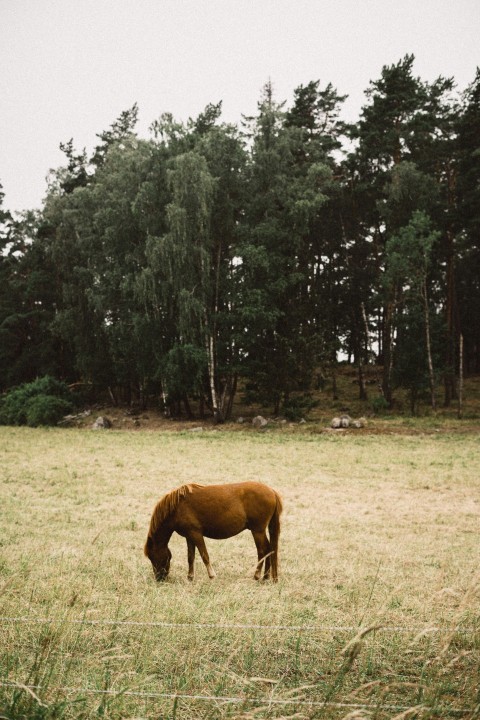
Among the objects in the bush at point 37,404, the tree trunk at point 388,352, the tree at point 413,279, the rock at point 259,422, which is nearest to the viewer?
the tree at point 413,279

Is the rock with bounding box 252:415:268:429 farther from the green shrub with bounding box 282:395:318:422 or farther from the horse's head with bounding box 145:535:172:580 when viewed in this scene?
the horse's head with bounding box 145:535:172:580

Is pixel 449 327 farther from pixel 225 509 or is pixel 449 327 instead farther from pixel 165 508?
pixel 165 508

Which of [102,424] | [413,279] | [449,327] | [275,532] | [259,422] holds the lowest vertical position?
[102,424]

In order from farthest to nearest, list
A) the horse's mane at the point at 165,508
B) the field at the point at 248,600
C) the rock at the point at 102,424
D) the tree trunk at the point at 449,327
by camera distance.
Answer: the tree trunk at the point at 449,327
the rock at the point at 102,424
the horse's mane at the point at 165,508
the field at the point at 248,600

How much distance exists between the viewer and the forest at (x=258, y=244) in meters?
26.8

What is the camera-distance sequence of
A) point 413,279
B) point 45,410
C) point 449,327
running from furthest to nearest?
point 449,327
point 45,410
point 413,279

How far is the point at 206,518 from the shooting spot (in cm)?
602

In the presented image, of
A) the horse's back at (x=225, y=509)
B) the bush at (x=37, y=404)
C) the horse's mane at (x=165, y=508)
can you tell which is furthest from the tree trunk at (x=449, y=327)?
the horse's mane at (x=165, y=508)

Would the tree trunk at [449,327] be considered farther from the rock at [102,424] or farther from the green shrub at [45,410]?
the green shrub at [45,410]

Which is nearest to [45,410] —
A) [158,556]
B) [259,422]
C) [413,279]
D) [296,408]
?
[259,422]

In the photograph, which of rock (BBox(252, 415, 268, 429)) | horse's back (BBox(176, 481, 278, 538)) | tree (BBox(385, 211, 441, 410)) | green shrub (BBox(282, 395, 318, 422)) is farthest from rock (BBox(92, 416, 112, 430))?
horse's back (BBox(176, 481, 278, 538))

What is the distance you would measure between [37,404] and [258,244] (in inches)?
660

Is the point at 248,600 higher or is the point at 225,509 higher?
the point at 225,509

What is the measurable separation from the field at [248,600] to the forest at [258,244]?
12.2 metres
